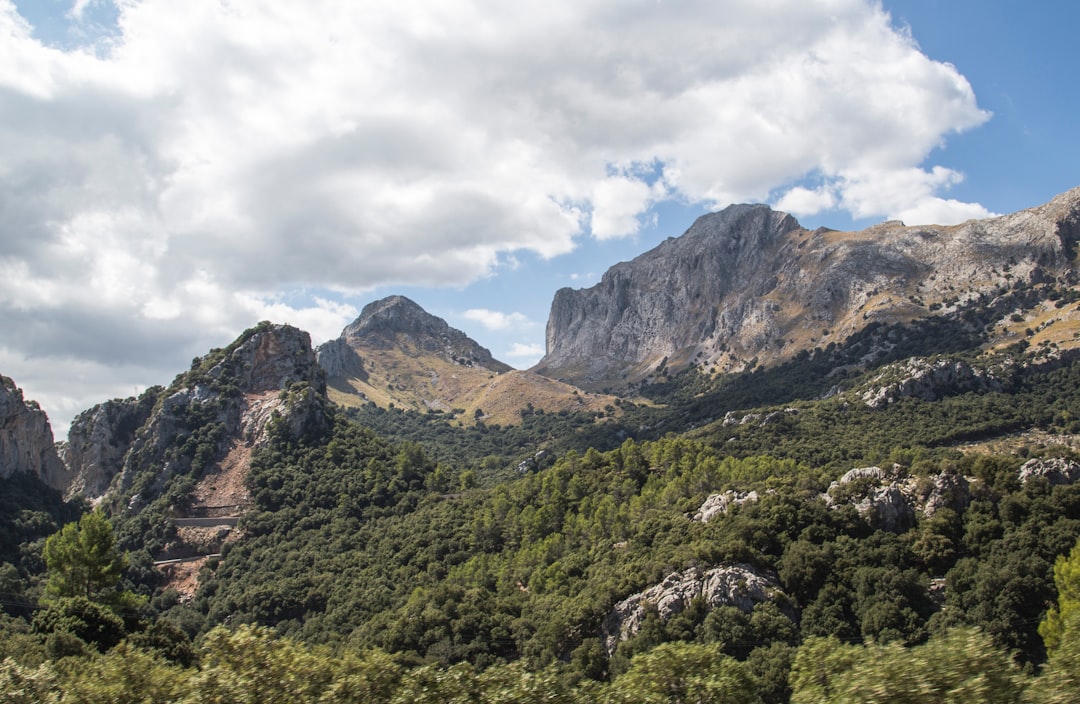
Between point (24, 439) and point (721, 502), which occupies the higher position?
point (24, 439)

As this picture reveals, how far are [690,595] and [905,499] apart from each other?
2571 centimetres

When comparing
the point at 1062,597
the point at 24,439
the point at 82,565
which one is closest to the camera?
the point at 1062,597

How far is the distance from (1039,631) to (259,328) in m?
160

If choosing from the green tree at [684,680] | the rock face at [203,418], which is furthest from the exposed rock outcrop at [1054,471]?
the rock face at [203,418]

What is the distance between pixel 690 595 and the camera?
6053cm

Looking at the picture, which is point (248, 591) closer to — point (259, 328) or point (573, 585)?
point (573, 585)

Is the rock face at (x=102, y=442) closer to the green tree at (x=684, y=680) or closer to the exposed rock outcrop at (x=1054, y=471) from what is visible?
the green tree at (x=684, y=680)

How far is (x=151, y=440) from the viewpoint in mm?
140375

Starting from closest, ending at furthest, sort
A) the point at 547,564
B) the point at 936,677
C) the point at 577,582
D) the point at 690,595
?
the point at 936,677, the point at 690,595, the point at 577,582, the point at 547,564

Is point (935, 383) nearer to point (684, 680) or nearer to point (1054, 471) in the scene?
point (1054, 471)

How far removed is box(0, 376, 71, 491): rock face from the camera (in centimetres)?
11769

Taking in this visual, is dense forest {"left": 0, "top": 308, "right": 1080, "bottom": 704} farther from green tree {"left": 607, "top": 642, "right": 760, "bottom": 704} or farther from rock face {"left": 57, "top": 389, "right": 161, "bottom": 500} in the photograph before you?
rock face {"left": 57, "top": 389, "right": 161, "bottom": 500}

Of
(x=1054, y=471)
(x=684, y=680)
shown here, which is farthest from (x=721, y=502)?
(x=684, y=680)

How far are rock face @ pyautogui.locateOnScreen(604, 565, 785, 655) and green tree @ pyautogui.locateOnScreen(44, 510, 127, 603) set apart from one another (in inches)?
1979
